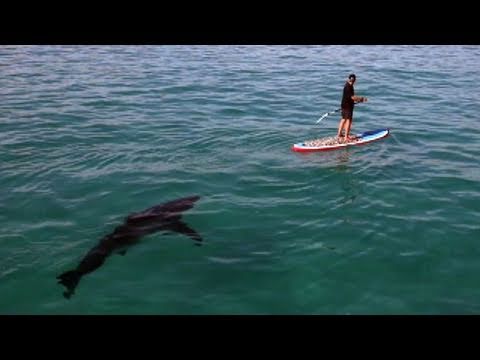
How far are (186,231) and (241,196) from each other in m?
2.46

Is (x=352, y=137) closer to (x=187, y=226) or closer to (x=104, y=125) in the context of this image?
(x=187, y=226)

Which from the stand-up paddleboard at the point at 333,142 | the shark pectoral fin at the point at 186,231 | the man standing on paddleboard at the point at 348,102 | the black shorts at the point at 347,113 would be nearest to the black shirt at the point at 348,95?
the man standing on paddleboard at the point at 348,102

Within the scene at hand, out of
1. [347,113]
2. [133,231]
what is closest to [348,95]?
[347,113]

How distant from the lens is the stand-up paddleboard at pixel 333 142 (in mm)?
15867

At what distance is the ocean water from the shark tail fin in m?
0.12

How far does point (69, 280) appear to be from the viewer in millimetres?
8984

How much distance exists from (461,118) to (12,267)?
58.5 ft

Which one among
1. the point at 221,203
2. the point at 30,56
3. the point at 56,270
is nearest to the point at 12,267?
the point at 56,270

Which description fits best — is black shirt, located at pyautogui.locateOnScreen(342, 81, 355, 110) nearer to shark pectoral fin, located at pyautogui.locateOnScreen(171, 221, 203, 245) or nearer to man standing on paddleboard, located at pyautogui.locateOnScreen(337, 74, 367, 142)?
man standing on paddleboard, located at pyautogui.locateOnScreen(337, 74, 367, 142)

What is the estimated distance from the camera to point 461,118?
19859 mm

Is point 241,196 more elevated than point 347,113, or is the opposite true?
point 347,113

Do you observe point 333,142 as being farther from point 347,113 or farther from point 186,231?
point 186,231

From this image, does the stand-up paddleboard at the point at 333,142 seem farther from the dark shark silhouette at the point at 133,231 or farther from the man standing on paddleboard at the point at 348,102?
the dark shark silhouette at the point at 133,231

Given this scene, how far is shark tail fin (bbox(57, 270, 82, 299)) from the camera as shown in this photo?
8781mm
